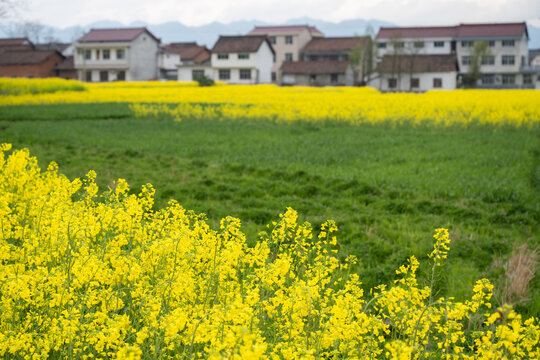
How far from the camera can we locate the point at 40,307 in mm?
4070

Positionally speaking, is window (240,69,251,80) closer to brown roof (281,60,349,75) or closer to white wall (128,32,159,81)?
brown roof (281,60,349,75)

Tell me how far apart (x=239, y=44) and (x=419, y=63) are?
23915 mm

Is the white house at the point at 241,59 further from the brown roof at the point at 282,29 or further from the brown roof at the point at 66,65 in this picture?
the brown roof at the point at 66,65

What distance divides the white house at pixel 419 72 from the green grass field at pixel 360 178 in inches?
1916

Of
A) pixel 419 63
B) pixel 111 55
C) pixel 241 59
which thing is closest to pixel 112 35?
pixel 111 55

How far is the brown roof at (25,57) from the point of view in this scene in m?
71.6

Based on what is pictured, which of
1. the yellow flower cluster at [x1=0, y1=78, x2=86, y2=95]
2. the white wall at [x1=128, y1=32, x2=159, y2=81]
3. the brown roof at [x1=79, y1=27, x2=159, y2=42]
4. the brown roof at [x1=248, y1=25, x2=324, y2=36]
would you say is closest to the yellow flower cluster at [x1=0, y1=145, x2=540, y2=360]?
the yellow flower cluster at [x1=0, y1=78, x2=86, y2=95]

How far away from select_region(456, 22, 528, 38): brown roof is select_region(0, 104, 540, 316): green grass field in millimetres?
59819

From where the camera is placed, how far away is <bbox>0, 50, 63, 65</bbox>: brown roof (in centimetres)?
7162

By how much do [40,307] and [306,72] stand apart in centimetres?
7013

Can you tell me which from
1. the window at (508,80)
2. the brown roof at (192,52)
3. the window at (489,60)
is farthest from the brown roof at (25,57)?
the window at (508,80)

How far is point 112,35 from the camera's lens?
72.5 m

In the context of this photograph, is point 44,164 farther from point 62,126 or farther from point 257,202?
point 62,126

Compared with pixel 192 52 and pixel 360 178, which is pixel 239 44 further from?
pixel 360 178
